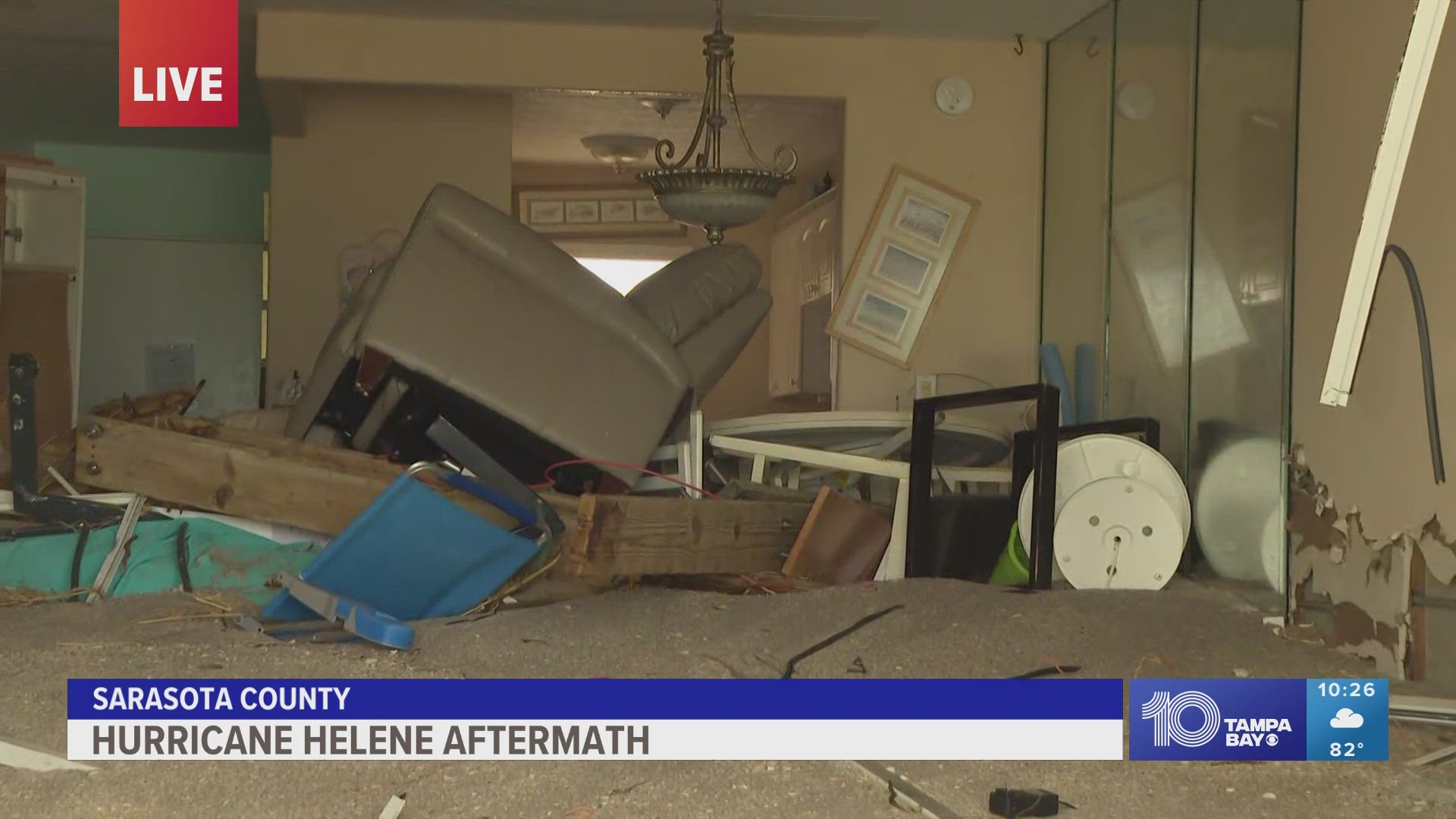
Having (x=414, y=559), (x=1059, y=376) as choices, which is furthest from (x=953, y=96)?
(x=414, y=559)

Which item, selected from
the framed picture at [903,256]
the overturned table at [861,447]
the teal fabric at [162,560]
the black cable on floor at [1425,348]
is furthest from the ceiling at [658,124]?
the black cable on floor at [1425,348]

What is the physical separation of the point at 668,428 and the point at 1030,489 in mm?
971

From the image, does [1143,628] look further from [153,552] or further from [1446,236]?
[153,552]

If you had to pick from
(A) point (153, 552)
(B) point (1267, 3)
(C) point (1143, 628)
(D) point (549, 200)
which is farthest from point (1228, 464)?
(D) point (549, 200)

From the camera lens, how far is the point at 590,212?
7.94 metres

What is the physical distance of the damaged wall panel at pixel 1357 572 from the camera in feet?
8.73

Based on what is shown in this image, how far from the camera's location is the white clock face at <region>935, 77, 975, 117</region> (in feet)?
16.5

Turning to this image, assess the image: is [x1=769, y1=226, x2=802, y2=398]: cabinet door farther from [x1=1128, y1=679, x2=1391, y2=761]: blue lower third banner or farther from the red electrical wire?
[x1=1128, y1=679, x2=1391, y2=761]: blue lower third banner

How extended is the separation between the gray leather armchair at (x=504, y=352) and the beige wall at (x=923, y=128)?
1.69m

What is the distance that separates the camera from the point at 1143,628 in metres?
2.75

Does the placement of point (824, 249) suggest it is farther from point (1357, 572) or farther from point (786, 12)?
point (1357, 572)

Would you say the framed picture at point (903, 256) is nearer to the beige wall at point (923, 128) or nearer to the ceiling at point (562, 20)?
the beige wall at point (923, 128)

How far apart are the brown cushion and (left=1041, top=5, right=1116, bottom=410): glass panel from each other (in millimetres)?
1256

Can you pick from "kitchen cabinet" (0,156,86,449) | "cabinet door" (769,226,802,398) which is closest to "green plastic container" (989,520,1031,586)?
"kitchen cabinet" (0,156,86,449)
